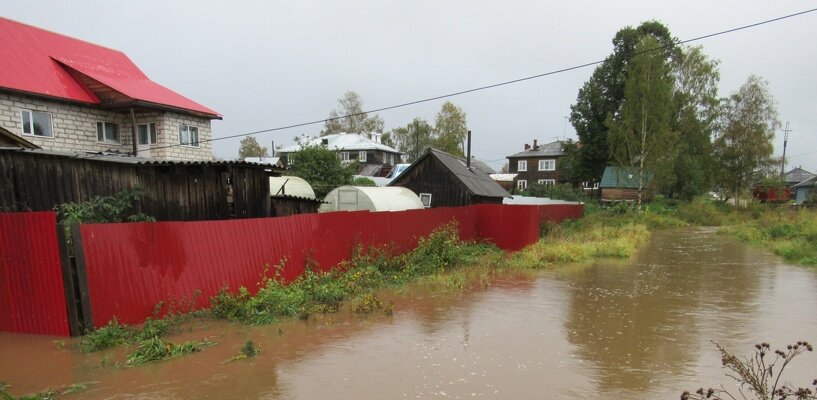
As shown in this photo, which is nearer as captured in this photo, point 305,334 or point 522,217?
point 305,334

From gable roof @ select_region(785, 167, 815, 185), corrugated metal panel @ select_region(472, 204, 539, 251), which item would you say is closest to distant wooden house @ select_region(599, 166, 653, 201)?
corrugated metal panel @ select_region(472, 204, 539, 251)

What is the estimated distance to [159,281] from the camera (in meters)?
6.98

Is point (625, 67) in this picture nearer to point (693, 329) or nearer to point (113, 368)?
point (693, 329)

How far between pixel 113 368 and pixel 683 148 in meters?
43.0

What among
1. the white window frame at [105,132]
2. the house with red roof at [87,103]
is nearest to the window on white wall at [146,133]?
the house with red roof at [87,103]

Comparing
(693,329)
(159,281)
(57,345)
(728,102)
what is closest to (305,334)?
(159,281)

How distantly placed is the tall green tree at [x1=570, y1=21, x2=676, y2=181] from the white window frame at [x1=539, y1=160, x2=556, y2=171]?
50.1 ft

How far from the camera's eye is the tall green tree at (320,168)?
26672 mm

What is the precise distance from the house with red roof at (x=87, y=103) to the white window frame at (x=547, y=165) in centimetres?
4565

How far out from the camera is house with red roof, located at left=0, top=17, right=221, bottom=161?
15961mm

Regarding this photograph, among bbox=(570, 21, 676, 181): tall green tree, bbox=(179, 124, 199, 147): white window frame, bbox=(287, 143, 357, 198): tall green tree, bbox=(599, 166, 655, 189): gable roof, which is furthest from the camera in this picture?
bbox=(570, 21, 676, 181): tall green tree

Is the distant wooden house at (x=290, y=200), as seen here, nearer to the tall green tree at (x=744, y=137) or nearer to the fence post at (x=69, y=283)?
the fence post at (x=69, y=283)

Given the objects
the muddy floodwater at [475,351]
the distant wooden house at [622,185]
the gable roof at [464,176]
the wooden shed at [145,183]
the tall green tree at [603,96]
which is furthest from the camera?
the tall green tree at [603,96]

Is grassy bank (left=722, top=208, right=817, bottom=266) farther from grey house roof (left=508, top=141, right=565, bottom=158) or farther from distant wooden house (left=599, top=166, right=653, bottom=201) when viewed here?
grey house roof (left=508, top=141, right=565, bottom=158)
